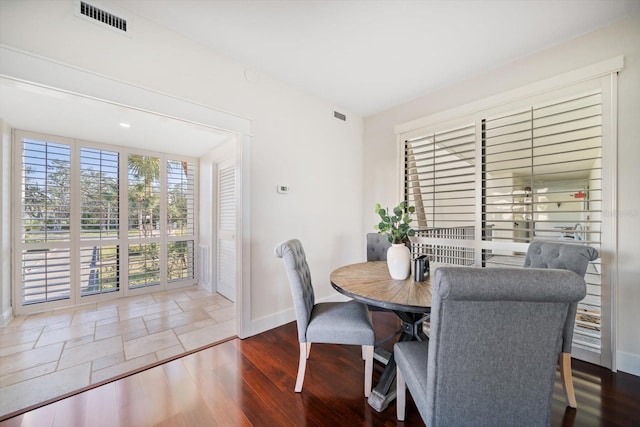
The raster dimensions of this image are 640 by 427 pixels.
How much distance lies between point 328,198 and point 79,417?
2.85 m

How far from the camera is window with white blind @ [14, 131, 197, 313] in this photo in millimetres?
3059

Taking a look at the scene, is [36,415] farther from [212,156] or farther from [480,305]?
[212,156]

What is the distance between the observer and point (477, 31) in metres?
2.07

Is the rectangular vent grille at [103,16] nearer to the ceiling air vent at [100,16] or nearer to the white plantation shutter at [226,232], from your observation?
the ceiling air vent at [100,16]

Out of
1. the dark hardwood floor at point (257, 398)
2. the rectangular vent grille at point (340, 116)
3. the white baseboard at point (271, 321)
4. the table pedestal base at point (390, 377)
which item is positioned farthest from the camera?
the rectangular vent grille at point (340, 116)

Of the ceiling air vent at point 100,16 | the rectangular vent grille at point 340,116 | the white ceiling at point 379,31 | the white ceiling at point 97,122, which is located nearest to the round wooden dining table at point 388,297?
the white ceiling at point 97,122

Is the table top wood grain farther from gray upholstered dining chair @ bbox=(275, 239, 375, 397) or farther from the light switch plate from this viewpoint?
the light switch plate

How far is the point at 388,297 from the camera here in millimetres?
1485

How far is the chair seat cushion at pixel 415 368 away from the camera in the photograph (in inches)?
43.9

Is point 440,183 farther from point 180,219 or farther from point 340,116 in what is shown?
point 180,219

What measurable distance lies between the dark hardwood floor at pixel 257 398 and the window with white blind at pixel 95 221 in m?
2.34

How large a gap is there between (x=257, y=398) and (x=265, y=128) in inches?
95.5

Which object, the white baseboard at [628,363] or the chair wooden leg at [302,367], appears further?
the white baseboard at [628,363]

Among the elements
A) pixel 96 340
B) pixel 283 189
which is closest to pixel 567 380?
pixel 283 189
